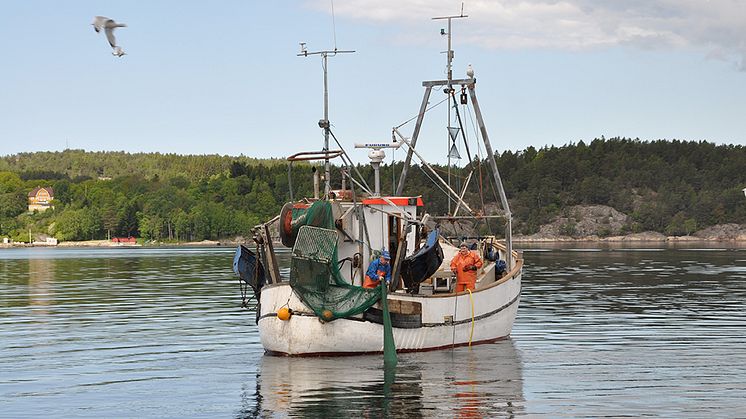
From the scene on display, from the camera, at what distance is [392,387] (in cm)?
2323

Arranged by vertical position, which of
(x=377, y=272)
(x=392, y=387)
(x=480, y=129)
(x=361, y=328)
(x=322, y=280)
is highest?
(x=480, y=129)

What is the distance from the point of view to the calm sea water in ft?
70.2

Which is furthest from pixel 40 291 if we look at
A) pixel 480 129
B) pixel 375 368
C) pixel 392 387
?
pixel 392 387

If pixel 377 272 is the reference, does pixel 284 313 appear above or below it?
below

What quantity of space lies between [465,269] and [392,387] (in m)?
6.77

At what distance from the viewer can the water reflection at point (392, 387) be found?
21.1 m

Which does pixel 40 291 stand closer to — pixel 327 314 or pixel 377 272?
pixel 377 272

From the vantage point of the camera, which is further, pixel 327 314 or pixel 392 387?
pixel 327 314

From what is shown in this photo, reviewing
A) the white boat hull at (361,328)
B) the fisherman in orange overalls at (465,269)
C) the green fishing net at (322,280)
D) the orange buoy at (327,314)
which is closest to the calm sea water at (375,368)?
the white boat hull at (361,328)

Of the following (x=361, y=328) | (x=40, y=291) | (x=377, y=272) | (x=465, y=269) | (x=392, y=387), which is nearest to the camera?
(x=392, y=387)

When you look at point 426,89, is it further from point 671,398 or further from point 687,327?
point 671,398

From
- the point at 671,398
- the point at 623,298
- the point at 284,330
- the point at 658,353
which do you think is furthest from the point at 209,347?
the point at 623,298

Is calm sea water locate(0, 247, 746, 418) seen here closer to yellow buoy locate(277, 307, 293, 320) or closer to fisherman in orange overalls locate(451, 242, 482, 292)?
yellow buoy locate(277, 307, 293, 320)

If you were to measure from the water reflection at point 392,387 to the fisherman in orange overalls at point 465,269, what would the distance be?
6.09 ft
